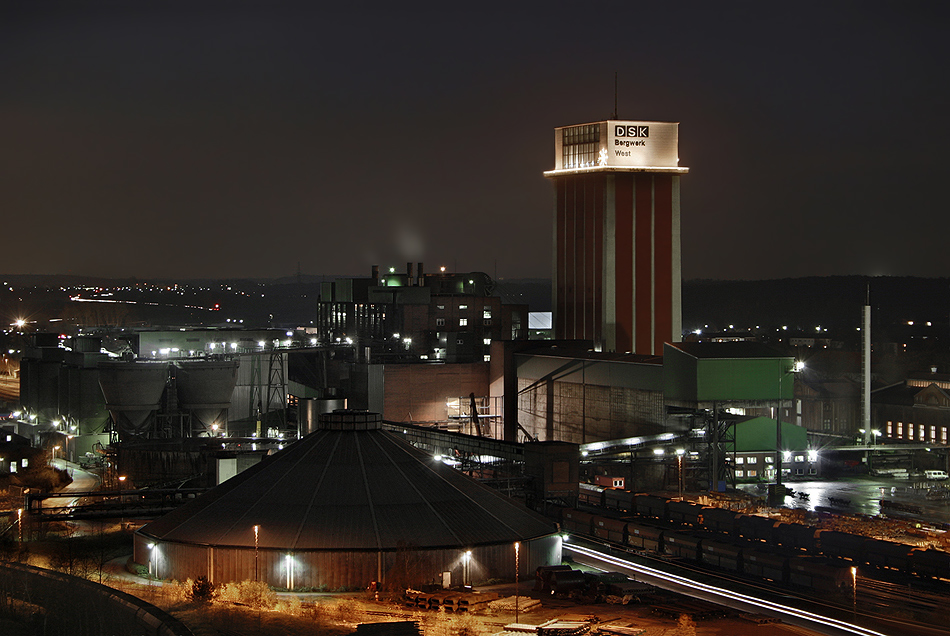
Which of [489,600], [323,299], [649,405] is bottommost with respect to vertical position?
[489,600]

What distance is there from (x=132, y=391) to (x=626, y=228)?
34020 millimetres

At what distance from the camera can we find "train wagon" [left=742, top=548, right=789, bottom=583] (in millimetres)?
33250

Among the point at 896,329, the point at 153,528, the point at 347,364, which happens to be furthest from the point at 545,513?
the point at 896,329

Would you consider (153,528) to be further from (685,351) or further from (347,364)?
(347,364)

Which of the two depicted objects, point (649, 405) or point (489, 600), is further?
point (649, 405)

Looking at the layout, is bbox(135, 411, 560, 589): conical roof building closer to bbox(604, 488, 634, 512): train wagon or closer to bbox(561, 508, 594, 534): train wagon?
bbox(561, 508, 594, 534): train wagon

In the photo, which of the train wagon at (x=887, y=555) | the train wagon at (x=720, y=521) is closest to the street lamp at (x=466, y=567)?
the train wagon at (x=720, y=521)

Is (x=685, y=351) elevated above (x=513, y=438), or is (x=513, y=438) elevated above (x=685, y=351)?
(x=685, y=351)

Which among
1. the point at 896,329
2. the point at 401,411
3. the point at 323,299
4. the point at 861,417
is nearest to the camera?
the point at 401,411

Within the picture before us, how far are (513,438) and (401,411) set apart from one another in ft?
25.5

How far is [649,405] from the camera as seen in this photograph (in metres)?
58.9

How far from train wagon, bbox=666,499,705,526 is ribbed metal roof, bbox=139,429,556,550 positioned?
6.35m

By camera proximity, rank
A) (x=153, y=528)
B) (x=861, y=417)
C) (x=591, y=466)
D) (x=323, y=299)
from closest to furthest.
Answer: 1. (x=153, y=528)
2. (x=591, y=466)
3. (x=861, y=417)
4. (x=323, y=299)

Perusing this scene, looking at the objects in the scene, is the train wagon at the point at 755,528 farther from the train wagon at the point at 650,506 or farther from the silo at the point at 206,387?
the silo at the point at 206,387
